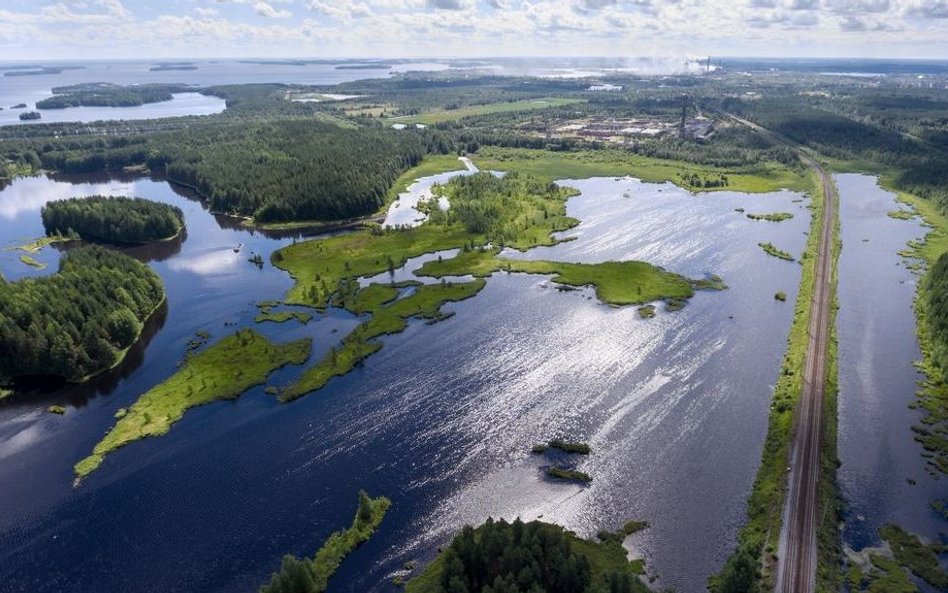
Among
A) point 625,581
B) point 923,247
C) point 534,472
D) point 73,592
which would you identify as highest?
point 923,247

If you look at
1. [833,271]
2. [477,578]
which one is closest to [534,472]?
[477,578]

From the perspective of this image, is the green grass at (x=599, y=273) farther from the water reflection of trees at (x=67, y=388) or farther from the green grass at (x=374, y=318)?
the water reflection of trees at (x=67, y=388)

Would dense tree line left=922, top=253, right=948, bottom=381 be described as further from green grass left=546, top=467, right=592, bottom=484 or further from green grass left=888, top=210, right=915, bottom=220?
green grass left=888, top=210, right=915, bottom=220

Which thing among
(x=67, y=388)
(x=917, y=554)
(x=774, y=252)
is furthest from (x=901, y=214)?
(x=67, y=388)

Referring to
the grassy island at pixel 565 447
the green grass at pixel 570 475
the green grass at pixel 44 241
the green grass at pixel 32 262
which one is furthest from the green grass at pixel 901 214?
the green grass at pixel 44 241

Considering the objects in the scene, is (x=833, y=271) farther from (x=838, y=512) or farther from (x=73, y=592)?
(x=73, y=592)

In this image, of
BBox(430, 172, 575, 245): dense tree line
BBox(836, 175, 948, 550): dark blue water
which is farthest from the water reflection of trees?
BBox(836, 175, 948, 550): dark blue water

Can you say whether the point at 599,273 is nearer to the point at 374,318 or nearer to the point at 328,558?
the point at 374,318
